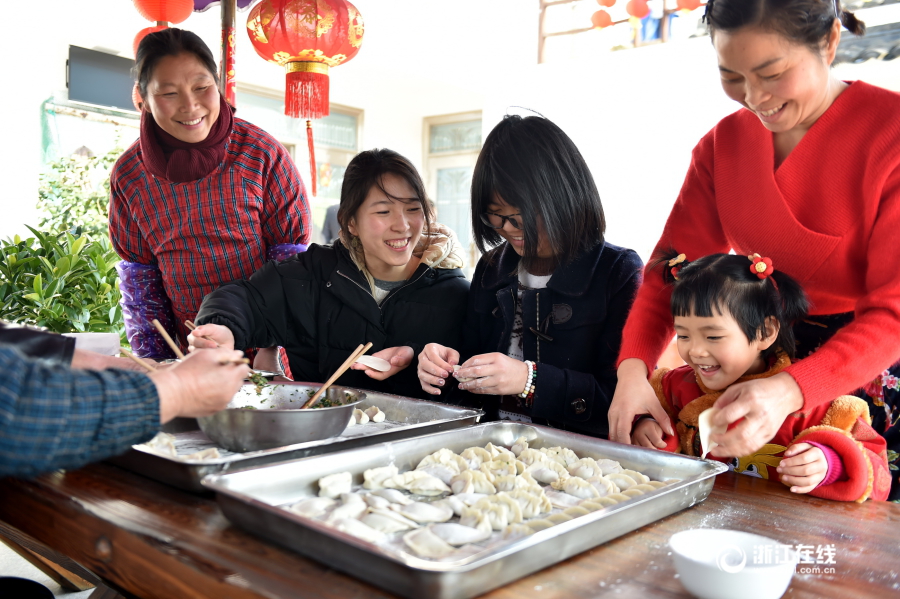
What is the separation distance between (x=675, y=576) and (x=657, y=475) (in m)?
0.37

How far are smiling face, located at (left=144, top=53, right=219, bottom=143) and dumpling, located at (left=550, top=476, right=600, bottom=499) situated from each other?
177cm

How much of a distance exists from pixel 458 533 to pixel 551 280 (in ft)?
3.34

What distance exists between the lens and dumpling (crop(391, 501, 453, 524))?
93 centimetres

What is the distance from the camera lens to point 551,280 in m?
1.79

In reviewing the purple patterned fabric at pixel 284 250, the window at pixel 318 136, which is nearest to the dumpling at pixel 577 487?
the purple patterned fabric at pixel 284 250

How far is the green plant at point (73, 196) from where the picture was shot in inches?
214

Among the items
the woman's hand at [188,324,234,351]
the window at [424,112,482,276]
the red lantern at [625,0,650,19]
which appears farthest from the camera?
the window at [424,112,482,276]

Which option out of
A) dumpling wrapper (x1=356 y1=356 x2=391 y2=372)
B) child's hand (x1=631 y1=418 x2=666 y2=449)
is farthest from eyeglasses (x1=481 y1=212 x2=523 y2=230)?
child's hand (x1=631 y1=418 x2=666 y2=449)

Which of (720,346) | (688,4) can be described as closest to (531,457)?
(720,346)

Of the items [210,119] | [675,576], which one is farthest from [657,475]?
[210,119]

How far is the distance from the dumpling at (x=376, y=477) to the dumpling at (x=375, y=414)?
0.43m

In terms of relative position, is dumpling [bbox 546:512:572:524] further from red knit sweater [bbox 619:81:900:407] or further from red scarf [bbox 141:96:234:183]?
red scarf [bbox 141:96:234:183]

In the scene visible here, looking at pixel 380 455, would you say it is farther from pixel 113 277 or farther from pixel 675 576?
pixel 113 277

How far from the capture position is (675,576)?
2.62 ft
